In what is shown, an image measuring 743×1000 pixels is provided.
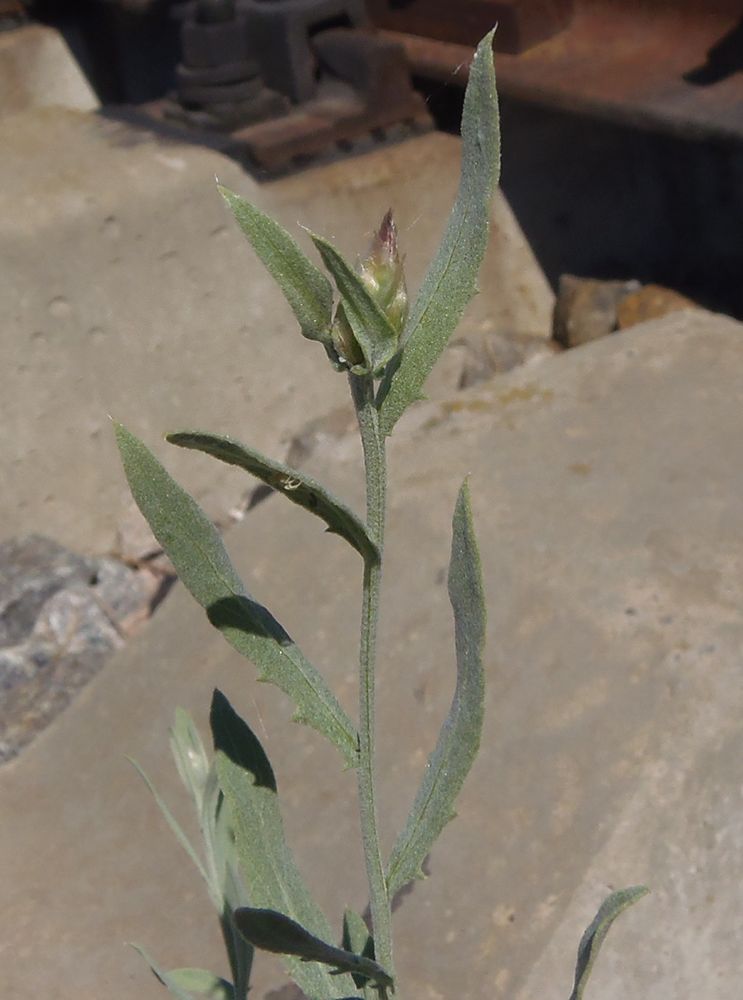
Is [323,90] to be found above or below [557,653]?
above

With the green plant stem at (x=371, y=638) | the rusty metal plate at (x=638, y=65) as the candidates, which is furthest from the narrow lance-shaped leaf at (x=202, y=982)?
the rusty metal plate at (x=638, y=65)

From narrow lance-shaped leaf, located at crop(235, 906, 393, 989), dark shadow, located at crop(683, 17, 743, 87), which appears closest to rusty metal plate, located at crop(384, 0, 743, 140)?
dark shadow, located at crop(683, 17, 743, 87)

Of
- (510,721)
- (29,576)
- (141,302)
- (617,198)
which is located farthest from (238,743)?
(617,198)

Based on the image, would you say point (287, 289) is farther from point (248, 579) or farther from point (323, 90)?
point (323, 90)

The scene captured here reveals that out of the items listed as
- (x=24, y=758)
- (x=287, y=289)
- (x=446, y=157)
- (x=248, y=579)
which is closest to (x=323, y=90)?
(x=446, y=157)

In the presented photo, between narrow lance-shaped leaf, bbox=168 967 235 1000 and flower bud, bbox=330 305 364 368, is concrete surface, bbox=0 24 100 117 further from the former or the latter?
flower bud, bbox=330 305 364 368
